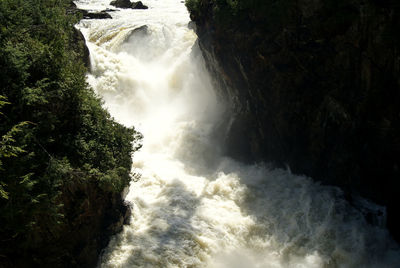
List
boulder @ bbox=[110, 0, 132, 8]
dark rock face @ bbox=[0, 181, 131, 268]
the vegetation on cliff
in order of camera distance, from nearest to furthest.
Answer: the vegetation on cliff < dark rock face @ bbox=[0, 181, 131, 268] < boulder @ bbox=[110, 0, 132, 8]

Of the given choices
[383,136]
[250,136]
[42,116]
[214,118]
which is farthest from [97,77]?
[383,136]

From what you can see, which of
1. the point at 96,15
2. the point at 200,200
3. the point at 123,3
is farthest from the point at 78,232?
the point at 123,3

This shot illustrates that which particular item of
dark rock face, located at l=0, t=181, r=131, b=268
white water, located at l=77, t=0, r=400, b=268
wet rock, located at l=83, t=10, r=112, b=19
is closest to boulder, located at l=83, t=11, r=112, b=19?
wet rock, located at l=83, t=10, r=112, b=19

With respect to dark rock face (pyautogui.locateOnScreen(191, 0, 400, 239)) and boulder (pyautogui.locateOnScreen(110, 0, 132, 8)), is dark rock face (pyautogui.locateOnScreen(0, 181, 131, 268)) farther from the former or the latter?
boulder (pyautogui.locateOnScreen(110, 0, 132, 8))

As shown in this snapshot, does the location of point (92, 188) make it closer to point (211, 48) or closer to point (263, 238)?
point (263, 238)

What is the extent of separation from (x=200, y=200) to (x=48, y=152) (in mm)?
5716

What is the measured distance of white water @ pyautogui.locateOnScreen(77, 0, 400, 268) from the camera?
32.2 feet

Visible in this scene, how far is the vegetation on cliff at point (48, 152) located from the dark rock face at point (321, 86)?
6.13m

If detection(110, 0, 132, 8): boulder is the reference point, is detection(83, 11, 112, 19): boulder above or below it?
above

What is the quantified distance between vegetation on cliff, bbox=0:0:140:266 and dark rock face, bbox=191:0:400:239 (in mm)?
6128

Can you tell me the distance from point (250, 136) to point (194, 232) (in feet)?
19.6

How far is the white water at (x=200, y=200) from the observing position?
9.80m

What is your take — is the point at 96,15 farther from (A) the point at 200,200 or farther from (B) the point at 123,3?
(A) the point at 200,200

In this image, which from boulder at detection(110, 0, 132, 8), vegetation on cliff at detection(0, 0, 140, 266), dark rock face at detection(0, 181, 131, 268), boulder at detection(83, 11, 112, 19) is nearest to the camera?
vegetation on cliff at detection(0, 0, 140, 266)
